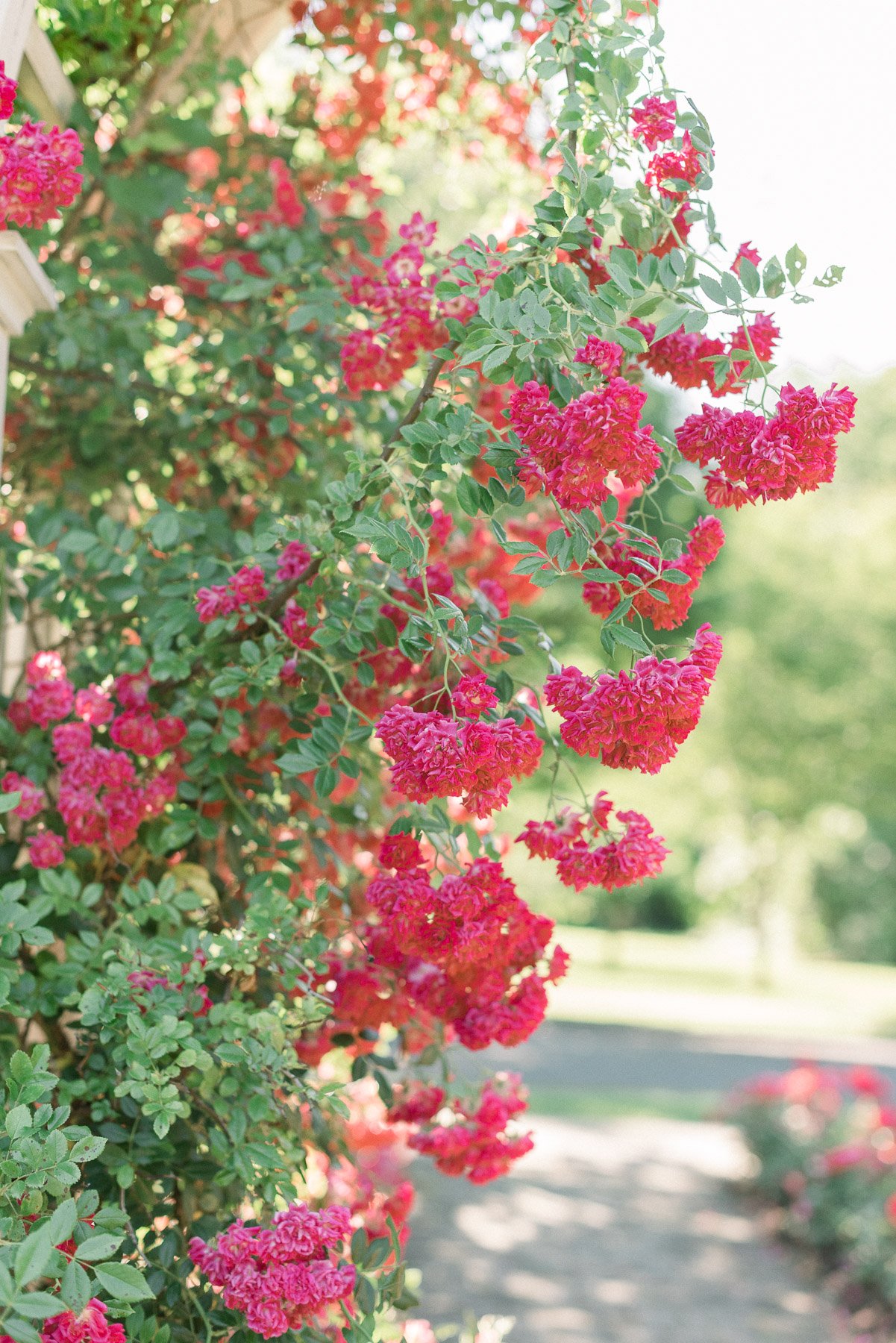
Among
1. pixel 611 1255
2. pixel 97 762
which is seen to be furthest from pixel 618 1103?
pixel 97 762

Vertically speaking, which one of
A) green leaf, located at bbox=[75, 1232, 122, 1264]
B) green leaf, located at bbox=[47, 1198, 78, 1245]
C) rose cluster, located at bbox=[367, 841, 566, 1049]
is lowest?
green leaf, located at bbox=[75, 1232, 122, 1264]

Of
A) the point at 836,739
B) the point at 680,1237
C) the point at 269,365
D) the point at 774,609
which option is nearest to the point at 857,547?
the point at 774,609

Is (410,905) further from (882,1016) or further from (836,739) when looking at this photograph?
(882,1016)

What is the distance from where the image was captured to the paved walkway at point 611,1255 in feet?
17.1

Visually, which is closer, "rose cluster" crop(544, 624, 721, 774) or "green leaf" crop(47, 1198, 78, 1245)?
"green leaf" crop(47, 1198, 78, 1245)

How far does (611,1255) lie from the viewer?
6.04 m

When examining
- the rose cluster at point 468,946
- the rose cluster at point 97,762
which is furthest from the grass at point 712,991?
the rose cluster at point 97,762

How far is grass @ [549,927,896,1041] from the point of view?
15.8 meters

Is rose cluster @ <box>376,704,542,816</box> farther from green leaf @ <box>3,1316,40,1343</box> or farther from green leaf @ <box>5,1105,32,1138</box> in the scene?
green leaf @ <box>3,1316,40,1343</box>

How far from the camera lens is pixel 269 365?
102 inches

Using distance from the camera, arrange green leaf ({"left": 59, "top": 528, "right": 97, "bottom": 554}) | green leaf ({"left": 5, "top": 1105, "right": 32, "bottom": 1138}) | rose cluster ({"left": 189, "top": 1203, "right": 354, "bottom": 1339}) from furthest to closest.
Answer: green leaf ({"left": 59, "top": 528, "right": 97, "bottom": 554}), rose cluster ({"left": 189, "top": 1203, "right": 354, "bottom": 1339}), green leaf ({"left": 5, "top": 1105, "right": 32, "bottom": 1138})

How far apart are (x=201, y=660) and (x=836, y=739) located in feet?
46.1

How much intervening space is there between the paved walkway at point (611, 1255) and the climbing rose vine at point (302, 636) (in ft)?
9.93

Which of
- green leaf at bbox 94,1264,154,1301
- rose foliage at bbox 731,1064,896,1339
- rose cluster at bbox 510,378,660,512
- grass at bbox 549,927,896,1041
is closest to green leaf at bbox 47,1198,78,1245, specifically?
green leaf at bbox 94,1264,154,1301
